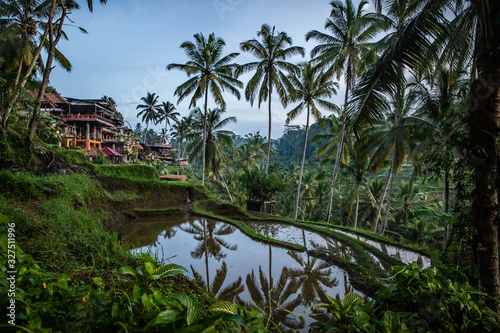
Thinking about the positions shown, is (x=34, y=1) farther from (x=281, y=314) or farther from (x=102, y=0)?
(x=281, y=314)

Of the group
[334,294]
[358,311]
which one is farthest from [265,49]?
[358,311]

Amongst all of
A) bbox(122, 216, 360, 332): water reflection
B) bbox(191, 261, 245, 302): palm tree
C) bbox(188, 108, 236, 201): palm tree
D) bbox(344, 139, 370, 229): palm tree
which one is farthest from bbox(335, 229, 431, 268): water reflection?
bbox(188, 108, 236, 201): palm tree

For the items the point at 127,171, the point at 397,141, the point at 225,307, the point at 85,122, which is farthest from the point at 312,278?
the point at 85,122

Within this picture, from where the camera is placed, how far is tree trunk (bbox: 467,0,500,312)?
7.69 feet

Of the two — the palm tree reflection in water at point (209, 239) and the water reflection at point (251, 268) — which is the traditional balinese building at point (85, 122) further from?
the water reflection at point (251, 268)

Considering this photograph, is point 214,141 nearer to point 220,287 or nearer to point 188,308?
point 220,287

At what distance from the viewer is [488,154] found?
240 centimetres

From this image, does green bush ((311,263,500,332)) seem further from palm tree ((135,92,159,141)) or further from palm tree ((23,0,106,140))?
A: palm tree ((135,92,159,141))

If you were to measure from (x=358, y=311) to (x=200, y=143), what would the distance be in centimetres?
1897

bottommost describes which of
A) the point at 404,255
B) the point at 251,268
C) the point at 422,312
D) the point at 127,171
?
the point at 404,255

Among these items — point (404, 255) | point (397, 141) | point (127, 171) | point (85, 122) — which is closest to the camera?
point (404, 255)

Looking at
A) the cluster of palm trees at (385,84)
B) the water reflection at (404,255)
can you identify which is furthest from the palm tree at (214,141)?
the water reflection at (404,255)

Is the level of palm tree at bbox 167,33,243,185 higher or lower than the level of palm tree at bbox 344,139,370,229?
higher

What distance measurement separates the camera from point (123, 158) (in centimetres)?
2725
